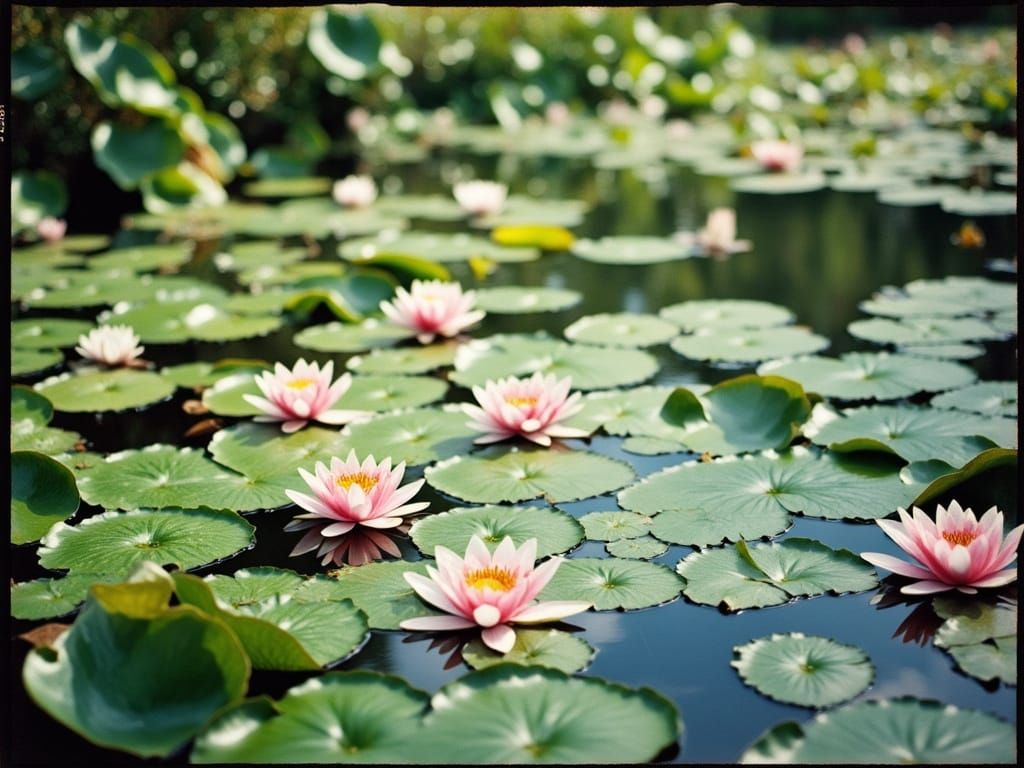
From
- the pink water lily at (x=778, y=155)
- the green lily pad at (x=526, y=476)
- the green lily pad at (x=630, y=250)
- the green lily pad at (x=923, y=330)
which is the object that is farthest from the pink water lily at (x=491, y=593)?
the pink water lily at (x=778, y=155)

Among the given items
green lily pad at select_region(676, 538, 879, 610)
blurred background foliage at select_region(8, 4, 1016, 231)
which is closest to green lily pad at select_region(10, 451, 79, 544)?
green lily pad at select_region(676, 538, 879, 610)

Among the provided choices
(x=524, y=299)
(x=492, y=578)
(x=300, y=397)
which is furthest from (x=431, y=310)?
(x=492, y=578)

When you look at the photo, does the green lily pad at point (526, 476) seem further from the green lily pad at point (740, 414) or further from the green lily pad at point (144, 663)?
the green lily pad at point (144, 663)

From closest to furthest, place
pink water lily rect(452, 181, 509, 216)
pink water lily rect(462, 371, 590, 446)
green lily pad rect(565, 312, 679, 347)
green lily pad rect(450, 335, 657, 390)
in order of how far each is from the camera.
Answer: pink water lily rect(462, 371, 590, 446), green lily pad rect(450, 335, 657, 390), green lily pad rect(565, 312, 679, 347), pink water lily rect(452, 181, 509, 216)

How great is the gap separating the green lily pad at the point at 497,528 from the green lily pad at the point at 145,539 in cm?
30

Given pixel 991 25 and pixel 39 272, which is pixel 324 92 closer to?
pixel 39 272

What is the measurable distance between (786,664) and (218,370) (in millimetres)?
1701

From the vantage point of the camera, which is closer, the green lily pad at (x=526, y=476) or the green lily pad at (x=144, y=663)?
the green lily pad at (x=144, y=663)

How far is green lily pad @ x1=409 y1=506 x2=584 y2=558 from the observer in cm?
178

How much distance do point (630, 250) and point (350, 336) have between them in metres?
1.32

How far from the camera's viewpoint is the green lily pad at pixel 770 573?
1612 mm

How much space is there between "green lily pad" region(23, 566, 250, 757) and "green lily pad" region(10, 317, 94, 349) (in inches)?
68.1

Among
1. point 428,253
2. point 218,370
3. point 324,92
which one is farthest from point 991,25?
point 218,370

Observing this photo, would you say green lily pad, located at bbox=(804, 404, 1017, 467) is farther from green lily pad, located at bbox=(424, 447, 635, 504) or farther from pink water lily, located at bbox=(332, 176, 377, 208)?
pink water lily, located at bbox=(332, 176, 377, 208)
